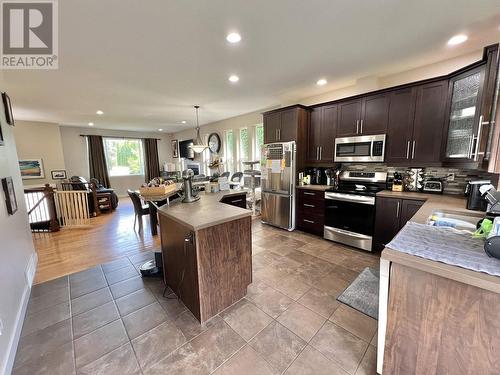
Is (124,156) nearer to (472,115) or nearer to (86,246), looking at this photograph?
(86,246)

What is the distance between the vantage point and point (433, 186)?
2705 mm

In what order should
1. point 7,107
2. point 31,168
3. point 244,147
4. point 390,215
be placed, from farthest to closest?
point 244,147
point 31,168
point 390,215
point 7,107

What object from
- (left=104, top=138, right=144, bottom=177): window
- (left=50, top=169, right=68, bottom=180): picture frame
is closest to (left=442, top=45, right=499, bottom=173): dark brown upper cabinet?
(left=50, top=169, right=68, bottom=180): picture frame

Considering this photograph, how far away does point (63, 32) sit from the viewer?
6.04 feet

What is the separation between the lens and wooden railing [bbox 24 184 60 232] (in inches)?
156

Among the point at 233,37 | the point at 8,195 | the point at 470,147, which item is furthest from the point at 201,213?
the point at 470,147

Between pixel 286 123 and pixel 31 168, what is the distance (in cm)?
716

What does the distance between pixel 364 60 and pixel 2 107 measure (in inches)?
175

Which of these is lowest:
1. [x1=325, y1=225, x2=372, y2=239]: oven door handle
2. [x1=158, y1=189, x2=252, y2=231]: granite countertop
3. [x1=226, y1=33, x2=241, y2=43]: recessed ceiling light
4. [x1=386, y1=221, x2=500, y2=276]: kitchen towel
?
[x1=325, y1=225, x2=372, y2=239]: oven door handle

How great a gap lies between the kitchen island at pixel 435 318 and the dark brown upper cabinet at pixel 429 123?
7.48ft

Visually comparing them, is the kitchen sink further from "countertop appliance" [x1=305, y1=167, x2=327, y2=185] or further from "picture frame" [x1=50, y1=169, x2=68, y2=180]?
"picture frame" [x1=50, y1=169, x2=68, y2=180]

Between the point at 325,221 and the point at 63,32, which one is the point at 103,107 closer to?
the point at 63,32

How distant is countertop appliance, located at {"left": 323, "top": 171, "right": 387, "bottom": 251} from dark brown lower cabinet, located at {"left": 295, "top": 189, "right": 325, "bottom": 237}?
0.38 feet

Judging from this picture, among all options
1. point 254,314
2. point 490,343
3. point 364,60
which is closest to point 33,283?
point 254,314
